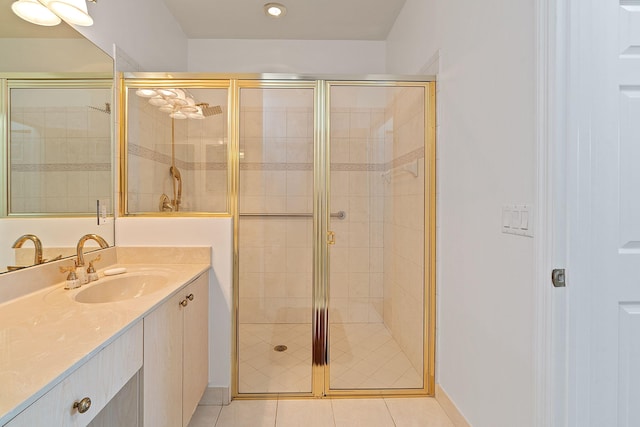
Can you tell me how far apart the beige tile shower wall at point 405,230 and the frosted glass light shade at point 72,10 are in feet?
5.41

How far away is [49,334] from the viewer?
35.6 inches

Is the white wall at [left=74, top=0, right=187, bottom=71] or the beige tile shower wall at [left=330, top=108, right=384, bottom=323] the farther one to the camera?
the beige tile shower wall at [left=330, top=108, right=384, bottom=323]

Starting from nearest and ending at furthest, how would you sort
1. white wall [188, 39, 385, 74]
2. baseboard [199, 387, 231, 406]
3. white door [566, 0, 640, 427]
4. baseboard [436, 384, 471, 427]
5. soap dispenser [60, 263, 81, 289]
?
white door [566, 0, 640, 427] < soap dispenser [60, 263, 81, 289] < baseboard [436, 384, 471, 427] < baseboard [199, 387, 231, 406] < white wall [188, 39, 385, 74]

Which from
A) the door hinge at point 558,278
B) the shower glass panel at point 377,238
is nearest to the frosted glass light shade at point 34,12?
the shower glass panel at point 377,238

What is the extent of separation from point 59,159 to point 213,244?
842 mm

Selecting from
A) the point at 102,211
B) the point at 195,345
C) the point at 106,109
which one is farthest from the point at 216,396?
the point at 106,109

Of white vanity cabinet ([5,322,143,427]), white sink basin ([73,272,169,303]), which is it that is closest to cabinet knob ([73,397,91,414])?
white vanity cabinet ([5,322,143,427])

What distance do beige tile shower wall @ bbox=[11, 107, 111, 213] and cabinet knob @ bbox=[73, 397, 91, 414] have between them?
877mm

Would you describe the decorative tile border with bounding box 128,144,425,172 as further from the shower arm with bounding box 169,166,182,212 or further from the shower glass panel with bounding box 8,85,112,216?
the shower glass panel with bounding box 8,85,112,216

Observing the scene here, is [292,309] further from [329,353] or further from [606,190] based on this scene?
[606,190]

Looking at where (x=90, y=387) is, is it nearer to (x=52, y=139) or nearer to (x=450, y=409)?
(x=52, y=139)

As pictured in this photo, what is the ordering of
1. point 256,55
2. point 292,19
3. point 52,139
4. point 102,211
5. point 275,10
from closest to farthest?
point 52,139 < point 102,211 < point 275,10 < point 292,19 < point 256,55

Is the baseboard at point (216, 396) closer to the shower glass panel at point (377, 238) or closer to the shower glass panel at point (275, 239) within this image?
the shower glass panel at point (275, 239)

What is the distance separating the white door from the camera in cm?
106
